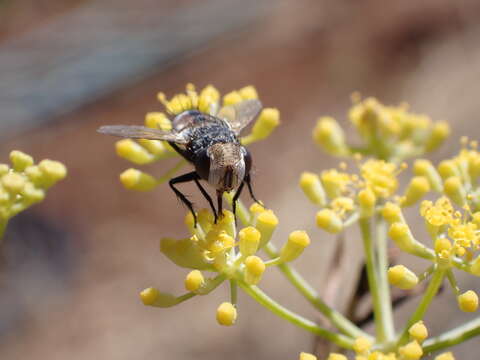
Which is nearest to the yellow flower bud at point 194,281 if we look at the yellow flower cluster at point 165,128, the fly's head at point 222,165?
the fly's head at point 222,165

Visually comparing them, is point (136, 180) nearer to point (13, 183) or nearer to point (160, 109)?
point (13, 183)

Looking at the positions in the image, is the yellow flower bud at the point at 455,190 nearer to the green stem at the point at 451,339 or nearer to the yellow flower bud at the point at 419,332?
the green stem at the point at 451,339

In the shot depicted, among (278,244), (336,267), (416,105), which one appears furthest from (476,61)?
(336,267)

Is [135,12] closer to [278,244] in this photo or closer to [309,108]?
[309,108]

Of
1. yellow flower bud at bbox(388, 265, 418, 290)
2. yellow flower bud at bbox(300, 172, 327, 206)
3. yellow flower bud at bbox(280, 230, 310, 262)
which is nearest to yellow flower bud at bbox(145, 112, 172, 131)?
yellow flower bud at bbox(300, 172, 327, 206)

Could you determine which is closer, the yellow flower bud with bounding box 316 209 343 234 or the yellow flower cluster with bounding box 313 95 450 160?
the yellow flower bud with bounding box 316 209 343 234

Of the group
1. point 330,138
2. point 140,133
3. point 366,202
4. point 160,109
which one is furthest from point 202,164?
point 160,109

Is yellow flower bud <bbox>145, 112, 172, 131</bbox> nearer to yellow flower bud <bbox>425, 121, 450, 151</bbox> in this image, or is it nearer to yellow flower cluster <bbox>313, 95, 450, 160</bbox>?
yellow flower cluster <bbox>313, 95, 450, 160</bbox>
